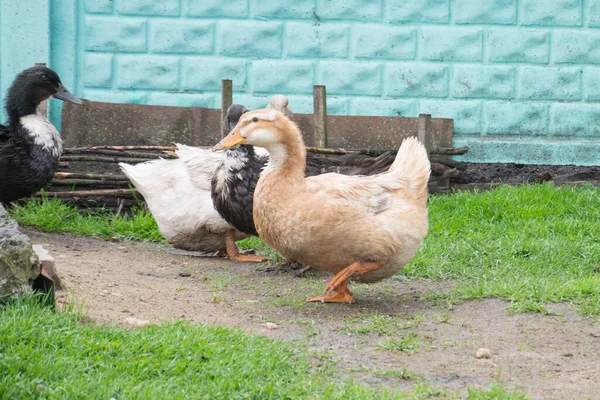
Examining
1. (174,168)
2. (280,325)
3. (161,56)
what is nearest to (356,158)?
(174,168)

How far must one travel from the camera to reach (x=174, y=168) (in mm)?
7348

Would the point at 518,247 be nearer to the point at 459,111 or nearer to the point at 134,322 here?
the point at 459,111

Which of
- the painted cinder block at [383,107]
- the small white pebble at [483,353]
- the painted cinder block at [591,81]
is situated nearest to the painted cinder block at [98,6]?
the painted cinder block at [383,107]

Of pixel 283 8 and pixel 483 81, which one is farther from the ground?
pixel 283 8

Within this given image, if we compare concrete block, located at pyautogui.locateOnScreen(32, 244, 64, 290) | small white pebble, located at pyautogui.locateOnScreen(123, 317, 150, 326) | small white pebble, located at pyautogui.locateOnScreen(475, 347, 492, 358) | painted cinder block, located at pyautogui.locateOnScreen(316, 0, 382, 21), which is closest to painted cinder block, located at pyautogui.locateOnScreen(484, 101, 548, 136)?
painted cinder block, located at pyautogui.locateOnScreen(316, 0, 382, 21)

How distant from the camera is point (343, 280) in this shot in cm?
498

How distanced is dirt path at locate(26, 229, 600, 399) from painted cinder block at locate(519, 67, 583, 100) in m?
4.26

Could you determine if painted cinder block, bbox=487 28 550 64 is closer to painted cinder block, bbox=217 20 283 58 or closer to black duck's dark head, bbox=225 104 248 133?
painted cinder block, bbox=217 20 283 58

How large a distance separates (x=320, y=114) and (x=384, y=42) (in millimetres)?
1425

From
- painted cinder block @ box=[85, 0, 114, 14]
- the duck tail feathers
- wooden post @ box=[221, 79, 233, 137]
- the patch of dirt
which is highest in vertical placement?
painted cinder block @ box=[85, 0, 114, 14]

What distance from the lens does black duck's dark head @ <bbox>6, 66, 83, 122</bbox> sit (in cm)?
723

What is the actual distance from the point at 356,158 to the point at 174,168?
1.81m

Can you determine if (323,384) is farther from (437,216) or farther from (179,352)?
(437,216)

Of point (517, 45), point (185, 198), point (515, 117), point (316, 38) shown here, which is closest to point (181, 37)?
point (316, 38)
